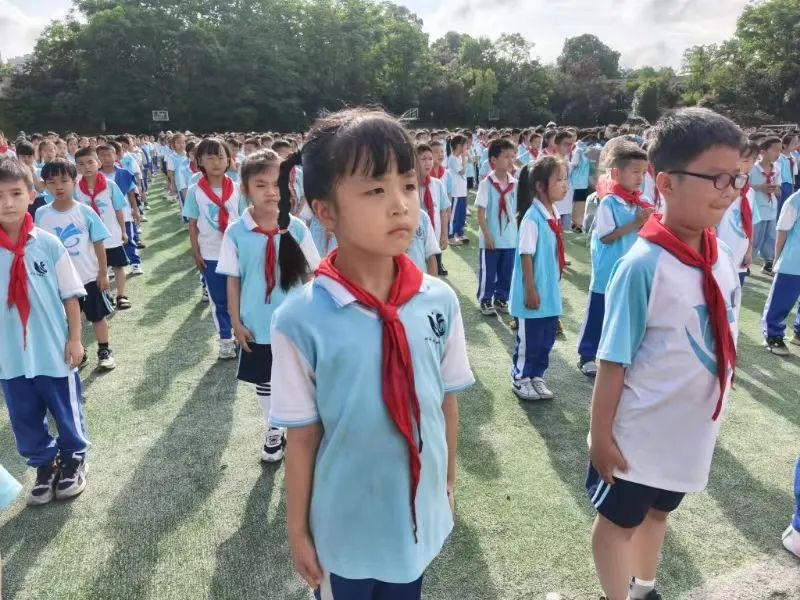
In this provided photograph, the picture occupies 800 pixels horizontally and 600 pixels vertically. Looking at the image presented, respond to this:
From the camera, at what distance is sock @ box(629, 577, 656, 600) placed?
221 centimetres

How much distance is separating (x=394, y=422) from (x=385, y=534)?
0.99ft

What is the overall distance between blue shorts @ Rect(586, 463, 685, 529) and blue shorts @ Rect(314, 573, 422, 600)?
0.77 m

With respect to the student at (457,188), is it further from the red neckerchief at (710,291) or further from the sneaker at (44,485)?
the red neckerchief at (710,291)

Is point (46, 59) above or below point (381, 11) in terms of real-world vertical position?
below

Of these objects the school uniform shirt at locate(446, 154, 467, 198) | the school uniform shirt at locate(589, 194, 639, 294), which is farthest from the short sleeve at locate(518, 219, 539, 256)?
the school uniform shirt at locate(446, 154, 467, 198)

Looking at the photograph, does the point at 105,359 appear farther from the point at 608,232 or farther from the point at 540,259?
the point at 608,232

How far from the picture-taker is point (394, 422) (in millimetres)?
1367

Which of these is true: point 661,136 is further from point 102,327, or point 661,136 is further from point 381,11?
point 381,11

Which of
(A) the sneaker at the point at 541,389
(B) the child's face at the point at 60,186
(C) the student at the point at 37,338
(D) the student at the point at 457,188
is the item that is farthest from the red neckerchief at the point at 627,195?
(D) the student at the point at 457,188

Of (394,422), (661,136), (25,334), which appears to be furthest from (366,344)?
(25,334)

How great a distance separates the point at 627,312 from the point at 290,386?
3.50 ft

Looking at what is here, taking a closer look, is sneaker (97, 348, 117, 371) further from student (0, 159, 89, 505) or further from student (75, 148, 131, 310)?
student (0, 159, 89, 505)

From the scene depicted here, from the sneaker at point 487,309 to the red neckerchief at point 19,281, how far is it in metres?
4.34

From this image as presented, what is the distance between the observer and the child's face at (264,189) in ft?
10.0
